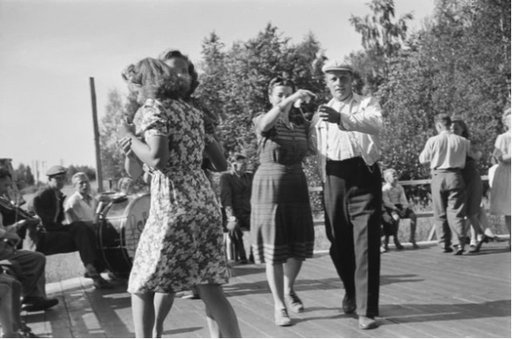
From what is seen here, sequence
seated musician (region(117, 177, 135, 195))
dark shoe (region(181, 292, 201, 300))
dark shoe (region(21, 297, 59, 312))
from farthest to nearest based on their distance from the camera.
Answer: seated musician (region(117, 177, 135, 195)) → dark shoe (region(181, 292, 201, 300)) → dark shoe (region(21, 297, 59, 312))

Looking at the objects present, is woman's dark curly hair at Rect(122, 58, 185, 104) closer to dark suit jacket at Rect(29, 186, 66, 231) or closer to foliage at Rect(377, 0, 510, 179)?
dark suit jacket at Rect(29, 186, 66, 231)

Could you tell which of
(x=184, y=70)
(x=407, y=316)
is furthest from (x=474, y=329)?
(x=184, y=70)

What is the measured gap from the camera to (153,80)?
3398mm

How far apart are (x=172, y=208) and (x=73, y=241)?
4618 millimetres

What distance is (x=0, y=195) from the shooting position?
6066 mm

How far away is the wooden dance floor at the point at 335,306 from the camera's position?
16.0 feet

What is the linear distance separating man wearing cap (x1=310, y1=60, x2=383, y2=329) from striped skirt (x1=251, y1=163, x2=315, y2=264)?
0.20 metres

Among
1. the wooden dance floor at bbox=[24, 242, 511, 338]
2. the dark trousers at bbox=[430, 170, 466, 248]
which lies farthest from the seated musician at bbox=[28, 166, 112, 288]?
the dark trousers at bbox=[430, 170, 466, 248]

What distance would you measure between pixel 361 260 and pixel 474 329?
3.01 feet

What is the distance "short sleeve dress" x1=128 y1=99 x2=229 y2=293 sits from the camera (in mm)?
3324

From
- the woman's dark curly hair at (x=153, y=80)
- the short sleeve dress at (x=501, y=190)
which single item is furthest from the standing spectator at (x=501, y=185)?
the woman's dark curly hair at (x=153, y=80)

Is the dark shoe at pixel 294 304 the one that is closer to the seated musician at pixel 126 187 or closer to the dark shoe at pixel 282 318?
the dark shoe at pixel 282 318

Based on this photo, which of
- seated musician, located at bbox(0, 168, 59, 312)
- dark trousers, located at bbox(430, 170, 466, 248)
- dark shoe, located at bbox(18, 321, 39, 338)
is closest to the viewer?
dark shoe, located at bbox(18, 321, 39, 338)

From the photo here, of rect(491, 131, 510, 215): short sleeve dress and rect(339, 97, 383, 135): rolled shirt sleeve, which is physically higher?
rect(339, 97, 383, 135): rolled shirt sleeve
